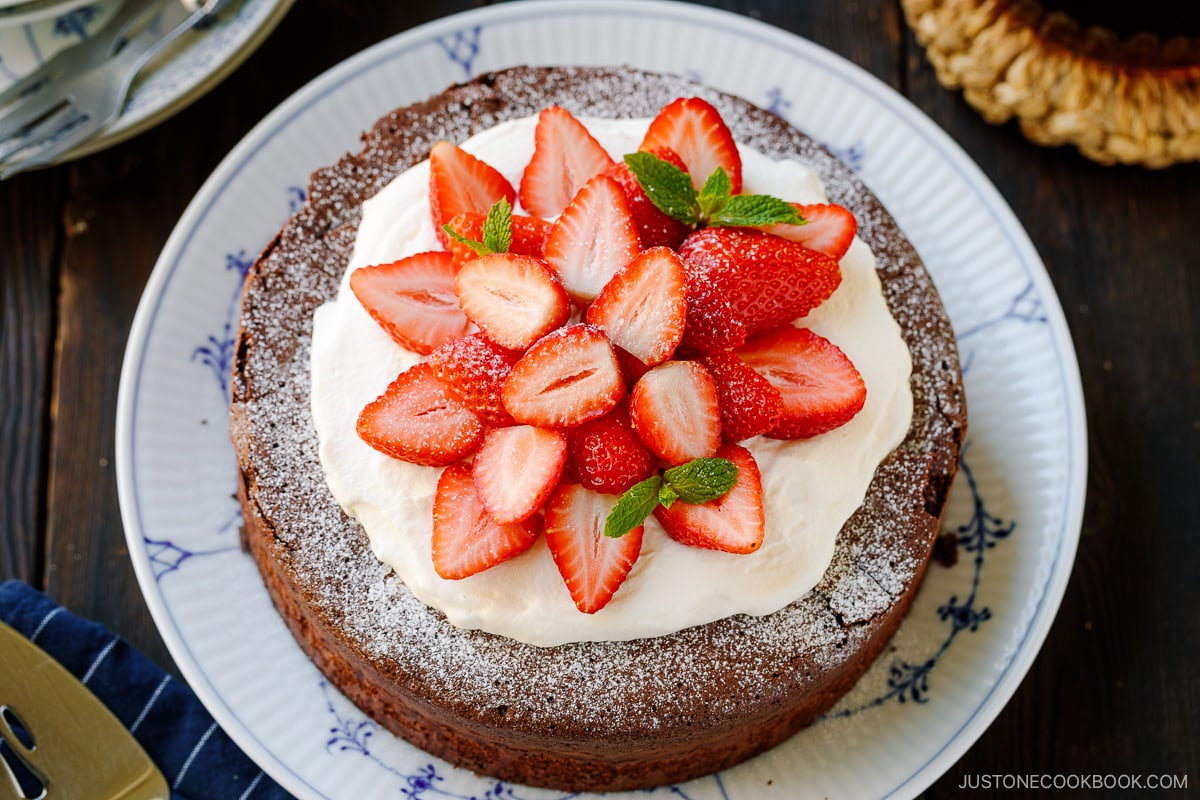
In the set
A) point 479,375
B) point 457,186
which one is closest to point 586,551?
point 479,375

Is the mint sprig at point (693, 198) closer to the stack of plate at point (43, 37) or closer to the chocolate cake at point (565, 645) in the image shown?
the chocolate cake at point (565, 645)

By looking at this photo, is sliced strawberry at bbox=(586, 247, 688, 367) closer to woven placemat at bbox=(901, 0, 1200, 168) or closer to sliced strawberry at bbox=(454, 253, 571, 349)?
sliced strawberry at bbox=(454, 253, 571, 349)

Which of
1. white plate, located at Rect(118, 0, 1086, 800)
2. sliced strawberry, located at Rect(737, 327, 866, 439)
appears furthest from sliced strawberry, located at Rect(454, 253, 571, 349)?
white plate, located at Rect(118, 0, 1086, 800)

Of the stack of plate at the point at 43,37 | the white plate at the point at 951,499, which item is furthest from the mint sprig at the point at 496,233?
the stack of plate at the point at 43,37

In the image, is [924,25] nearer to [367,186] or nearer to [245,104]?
[367,186]

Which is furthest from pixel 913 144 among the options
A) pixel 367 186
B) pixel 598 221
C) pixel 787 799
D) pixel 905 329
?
pixel 787 799
